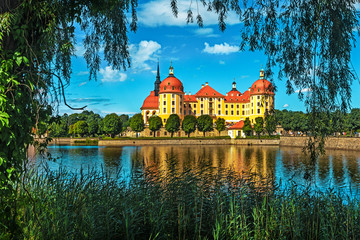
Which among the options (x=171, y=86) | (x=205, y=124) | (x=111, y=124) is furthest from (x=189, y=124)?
(x=111, y=124)

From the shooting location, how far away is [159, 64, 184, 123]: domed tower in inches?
3049

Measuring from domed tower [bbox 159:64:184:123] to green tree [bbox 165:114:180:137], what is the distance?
4.61 meters

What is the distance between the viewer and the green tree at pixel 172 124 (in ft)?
234

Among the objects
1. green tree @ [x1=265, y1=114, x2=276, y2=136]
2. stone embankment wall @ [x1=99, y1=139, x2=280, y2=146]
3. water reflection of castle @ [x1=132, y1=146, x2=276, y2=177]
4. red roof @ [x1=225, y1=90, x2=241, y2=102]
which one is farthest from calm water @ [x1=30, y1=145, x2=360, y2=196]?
red roof @ [x1=225, y1=90, x2=241, y2=102]

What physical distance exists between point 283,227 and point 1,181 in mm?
4371

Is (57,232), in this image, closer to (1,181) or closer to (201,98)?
(1,181)

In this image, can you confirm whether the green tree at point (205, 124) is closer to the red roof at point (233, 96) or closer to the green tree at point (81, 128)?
the red roof at point (233, 96)

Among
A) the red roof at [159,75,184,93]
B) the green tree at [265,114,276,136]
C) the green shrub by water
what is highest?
the red roof at [159,75,184,93]

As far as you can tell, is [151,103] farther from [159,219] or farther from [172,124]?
[159,219]

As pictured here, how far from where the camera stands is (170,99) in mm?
77938

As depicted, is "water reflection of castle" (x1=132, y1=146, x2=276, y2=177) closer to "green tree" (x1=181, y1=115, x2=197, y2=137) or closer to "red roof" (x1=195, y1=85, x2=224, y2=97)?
"green tree" (x1=181, y1=115, x2=197, y2=137)

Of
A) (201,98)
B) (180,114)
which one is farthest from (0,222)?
(201,98)

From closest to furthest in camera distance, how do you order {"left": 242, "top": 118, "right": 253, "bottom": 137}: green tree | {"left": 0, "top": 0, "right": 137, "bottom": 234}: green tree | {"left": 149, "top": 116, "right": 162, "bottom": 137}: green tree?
{"left": 0, "top": 0, "right": 137, "bottom": 234}: green tree → {"left": 242, "top": 118, "right": 253, "bottom": 137}: green tree → {"left": 149, "top": 116, "right": 162, "bottom": 137}: green tree

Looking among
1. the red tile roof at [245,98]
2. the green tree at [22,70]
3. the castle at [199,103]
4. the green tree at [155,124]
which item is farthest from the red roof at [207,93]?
the green tree at [22,70]
